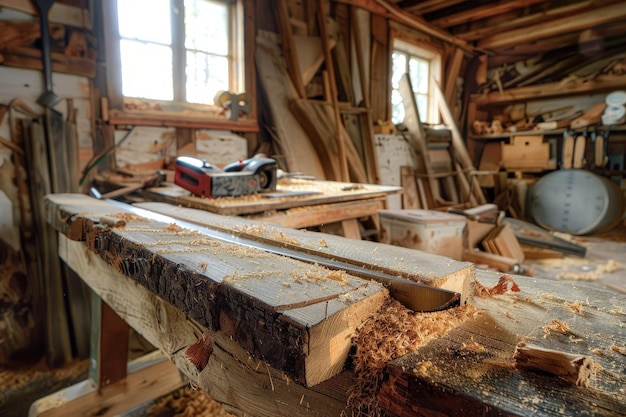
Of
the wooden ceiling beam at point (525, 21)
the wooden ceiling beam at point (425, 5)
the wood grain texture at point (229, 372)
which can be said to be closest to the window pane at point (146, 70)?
the wood grain texture at point (229, 372)

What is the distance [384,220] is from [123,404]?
210cm

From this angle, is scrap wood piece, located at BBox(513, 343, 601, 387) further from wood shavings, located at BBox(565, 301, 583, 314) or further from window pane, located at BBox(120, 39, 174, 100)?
window pane, located at BBox(120, 39, 174, 100)

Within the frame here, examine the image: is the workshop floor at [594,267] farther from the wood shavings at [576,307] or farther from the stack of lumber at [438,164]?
the wood shavings at [576,307]

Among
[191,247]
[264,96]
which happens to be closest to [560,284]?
[191,247]

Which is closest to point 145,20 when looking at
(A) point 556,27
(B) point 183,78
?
(B) point 183,78

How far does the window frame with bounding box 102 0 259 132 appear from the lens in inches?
97.8

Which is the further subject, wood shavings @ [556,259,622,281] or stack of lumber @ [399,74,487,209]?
stack of lumber @ [399,74,487,209]

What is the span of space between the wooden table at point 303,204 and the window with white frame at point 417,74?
281cm

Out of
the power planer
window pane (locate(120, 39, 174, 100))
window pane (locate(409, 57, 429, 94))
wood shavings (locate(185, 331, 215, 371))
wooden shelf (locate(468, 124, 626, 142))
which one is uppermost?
window pane (locate(409, 57, 429, 94))

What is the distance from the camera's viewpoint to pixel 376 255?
0.82 m

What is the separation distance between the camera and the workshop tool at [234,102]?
9.70ft

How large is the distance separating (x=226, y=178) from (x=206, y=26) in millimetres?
1889

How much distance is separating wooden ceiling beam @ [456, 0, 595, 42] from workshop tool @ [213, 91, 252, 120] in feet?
12.6

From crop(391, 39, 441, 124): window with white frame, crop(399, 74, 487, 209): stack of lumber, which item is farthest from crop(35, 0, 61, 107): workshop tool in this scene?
crop(399, 74, 487, 209): stack of lumber
